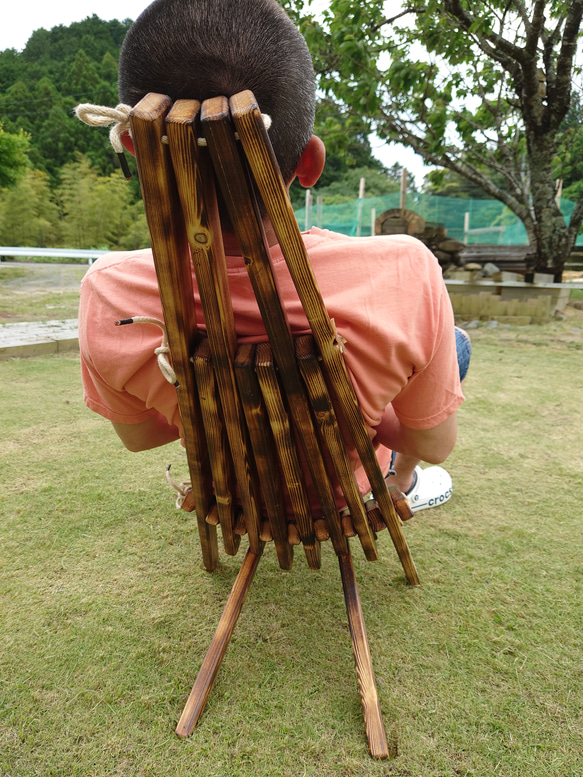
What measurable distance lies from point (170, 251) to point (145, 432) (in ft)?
2.25

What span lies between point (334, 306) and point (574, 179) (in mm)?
30824

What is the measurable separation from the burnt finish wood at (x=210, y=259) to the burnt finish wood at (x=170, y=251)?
0.02m

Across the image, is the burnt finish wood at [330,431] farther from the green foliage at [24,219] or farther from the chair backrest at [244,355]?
the green foliage at [24,219]

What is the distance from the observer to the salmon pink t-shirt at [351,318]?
0.95m

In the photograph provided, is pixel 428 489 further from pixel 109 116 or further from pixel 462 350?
pixel 109 116

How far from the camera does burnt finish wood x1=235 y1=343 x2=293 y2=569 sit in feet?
3.02

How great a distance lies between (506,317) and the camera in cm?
686

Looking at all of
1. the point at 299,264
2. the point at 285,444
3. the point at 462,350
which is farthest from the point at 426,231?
the point at 299,264

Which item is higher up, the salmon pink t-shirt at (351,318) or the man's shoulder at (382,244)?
→ the man's shoulder at (382,244)

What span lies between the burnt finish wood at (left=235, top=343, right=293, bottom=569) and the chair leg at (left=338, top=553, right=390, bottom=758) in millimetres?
249

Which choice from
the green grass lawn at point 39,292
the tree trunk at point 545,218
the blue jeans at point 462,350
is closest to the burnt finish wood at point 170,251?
the blue jeans at point 462,350

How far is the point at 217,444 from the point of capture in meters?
1.05

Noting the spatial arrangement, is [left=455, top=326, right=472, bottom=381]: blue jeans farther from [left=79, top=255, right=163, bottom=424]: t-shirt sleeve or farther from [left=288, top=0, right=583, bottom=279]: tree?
[left=288, top=0, right=583, bottom=279]: tree

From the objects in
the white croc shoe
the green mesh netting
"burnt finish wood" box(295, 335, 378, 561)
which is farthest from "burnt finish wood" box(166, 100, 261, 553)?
the green mesh netting
